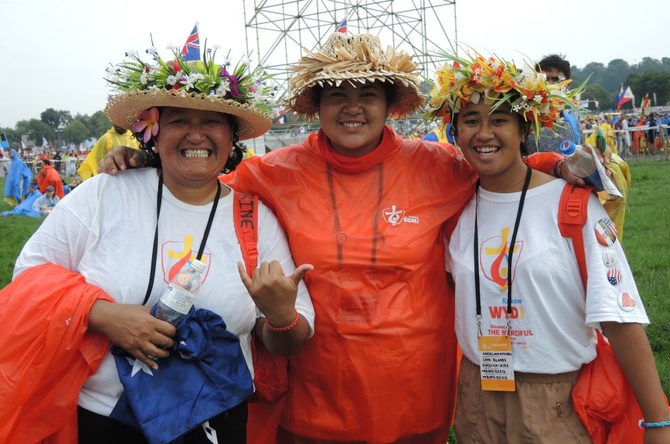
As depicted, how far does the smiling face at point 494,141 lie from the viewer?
2.54m

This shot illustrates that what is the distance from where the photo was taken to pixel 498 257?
8.23ft

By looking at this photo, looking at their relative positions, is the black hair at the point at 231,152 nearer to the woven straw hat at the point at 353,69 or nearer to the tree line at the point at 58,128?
the woven straw hat at the point at 353,69

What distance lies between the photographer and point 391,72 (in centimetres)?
281

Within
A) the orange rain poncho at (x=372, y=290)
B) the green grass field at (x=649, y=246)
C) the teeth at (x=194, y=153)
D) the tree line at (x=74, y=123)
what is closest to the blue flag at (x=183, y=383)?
the orange rain poncho at (x=372, y=290)

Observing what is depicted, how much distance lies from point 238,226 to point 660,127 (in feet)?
66.8

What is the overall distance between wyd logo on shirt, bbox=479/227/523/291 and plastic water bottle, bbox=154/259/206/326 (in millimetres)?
1141

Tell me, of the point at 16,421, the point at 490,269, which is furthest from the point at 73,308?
the point at 490,269

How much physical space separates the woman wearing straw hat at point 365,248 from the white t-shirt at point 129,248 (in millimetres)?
216

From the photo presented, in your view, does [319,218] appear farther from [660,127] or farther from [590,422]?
[660,127]

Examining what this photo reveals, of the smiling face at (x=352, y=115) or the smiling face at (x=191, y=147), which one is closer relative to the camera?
the smiling face at (x=191, y=147)

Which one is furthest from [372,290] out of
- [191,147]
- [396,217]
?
[191,147]

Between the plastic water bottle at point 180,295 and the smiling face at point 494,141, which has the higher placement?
the smiling face at point 494,141

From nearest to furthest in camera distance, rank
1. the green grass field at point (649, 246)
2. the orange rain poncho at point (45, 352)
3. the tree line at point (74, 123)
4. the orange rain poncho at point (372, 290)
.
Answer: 1. the orange rain poncho at point (45, 352)
2. the orange rain poncho at point (372, 290)
3. the green grass field at point (649, 246)
4. the tree line at point (74, 123)

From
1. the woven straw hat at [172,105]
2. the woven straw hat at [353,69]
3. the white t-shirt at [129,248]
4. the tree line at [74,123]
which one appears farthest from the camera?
the tree line at [74,123]
